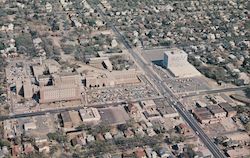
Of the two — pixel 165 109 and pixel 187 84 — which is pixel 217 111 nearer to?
pixel 165 109

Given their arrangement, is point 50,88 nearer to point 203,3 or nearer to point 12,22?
point 12,22

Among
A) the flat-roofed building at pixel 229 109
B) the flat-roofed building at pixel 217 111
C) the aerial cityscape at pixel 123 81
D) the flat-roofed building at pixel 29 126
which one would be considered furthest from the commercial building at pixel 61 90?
the flat-roofed building at pixel 229 109

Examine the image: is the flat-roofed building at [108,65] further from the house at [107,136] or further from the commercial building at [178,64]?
the house at [107,136]

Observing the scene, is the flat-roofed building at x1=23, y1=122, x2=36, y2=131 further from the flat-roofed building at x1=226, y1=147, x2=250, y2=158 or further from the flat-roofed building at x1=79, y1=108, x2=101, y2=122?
the flat-roofed building at x1=226, y1=147, x2=250, y2=158

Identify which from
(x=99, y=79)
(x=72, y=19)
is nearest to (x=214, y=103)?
(x=99, y=79)

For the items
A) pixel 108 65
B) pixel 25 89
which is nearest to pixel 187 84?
pixel 108 65

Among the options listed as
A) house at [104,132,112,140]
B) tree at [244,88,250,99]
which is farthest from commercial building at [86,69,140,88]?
tree at [244,88,250,99]
